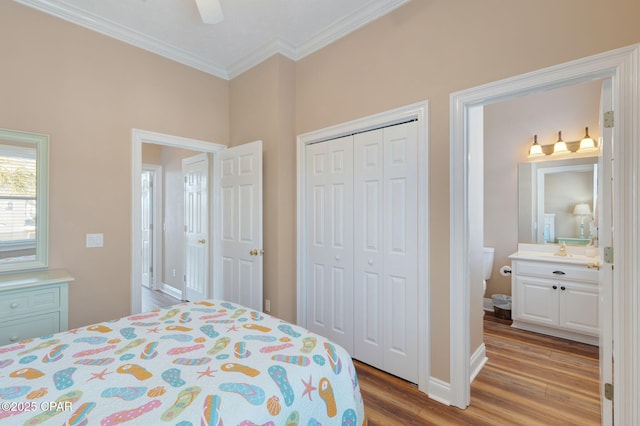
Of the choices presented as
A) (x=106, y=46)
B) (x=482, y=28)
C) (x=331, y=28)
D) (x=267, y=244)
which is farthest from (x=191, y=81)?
(x=482, y=28)

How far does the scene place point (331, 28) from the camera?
2.68 m

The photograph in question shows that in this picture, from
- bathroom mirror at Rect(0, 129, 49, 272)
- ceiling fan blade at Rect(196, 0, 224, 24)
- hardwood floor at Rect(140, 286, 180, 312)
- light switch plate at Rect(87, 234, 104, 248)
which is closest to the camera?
ceiling fan blade at Rect(196, 0, 224, 24)

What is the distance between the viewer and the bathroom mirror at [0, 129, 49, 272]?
216 centimetres

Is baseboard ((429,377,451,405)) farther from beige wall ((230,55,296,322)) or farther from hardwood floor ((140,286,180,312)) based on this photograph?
hardwood floor ((140,286,180,312))

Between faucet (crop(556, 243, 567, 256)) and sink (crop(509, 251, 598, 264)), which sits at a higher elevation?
faucet (crop(556, 243, 567, 256))

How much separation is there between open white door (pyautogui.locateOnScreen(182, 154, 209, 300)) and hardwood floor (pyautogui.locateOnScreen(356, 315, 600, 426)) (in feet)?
7.89

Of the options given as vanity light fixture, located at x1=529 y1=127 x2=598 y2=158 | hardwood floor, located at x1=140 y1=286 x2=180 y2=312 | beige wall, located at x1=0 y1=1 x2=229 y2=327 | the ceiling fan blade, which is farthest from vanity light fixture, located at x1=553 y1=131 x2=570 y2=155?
hardwood floor, located at x1=140 y1=286 x2=180 y2=312

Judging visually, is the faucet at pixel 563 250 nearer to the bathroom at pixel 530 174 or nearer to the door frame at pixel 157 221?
the bathroom at pixel 530 174

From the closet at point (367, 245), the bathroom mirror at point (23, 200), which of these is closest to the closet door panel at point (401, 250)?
the closet at point (367, 245)

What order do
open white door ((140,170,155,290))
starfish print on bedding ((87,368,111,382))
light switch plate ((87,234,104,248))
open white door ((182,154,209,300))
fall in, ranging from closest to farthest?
starfish print on bedding ((87,368,111,382)) → light switch plate ((87,234,104,248)) → open white door ((182,154,209,300)) → open white door ((140,170,155,290))

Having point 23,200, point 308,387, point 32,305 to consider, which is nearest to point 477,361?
point 308,387

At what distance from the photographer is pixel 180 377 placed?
108 centimetres

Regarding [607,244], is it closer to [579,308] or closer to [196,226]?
[579,308]

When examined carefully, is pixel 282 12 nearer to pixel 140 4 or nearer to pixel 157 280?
pixel 140 4
